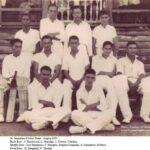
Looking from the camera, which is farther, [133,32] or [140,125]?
[133,32]

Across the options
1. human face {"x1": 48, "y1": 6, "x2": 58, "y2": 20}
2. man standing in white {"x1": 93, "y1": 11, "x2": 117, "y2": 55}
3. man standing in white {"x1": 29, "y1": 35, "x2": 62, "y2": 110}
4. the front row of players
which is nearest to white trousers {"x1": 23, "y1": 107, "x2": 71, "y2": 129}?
the front row of players

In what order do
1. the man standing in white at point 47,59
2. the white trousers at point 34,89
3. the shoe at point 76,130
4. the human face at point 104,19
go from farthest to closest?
the human face at point 104,19 < the man standing in white at point 47,59 < the white trousers at point 34,89 < the shoe at point 76,130

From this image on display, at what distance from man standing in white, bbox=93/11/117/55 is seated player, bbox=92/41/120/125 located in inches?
1.8

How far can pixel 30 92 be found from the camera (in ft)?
11.7

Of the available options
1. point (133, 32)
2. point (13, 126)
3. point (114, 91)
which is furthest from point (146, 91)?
Answer: point (13, 126)

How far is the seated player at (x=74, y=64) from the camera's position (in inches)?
142

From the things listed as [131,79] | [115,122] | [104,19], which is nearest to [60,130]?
[115,122]

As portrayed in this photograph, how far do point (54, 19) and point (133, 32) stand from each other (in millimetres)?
500

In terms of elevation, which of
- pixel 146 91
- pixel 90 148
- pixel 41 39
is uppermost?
pixel 41 39

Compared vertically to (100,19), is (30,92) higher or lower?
lower

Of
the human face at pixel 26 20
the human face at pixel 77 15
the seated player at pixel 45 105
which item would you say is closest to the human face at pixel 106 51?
the human face at pixel 77 15

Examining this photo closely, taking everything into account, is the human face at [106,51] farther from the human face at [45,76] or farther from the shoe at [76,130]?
the shoe at [76,130]

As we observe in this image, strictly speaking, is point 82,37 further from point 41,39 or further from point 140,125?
point 140,125

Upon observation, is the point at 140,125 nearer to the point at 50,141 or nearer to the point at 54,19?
the point at 50,141
